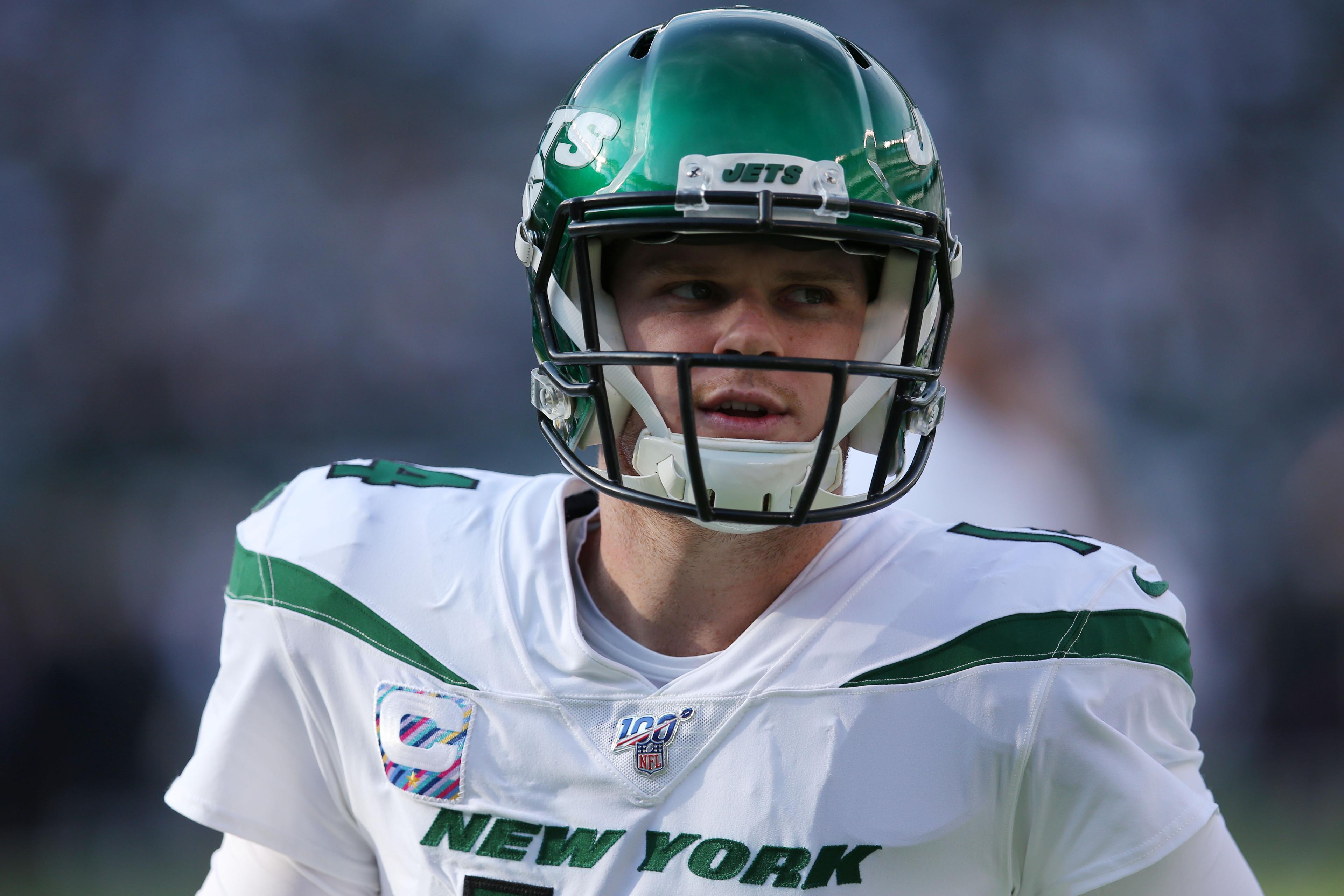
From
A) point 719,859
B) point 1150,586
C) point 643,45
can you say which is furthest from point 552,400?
point 1150,586

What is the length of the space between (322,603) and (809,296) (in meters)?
0.64

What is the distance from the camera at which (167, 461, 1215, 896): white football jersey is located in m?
1.10

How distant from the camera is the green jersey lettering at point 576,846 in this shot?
1137 millimetres

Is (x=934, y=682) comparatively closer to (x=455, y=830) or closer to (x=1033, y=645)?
(x=1033, y=645)

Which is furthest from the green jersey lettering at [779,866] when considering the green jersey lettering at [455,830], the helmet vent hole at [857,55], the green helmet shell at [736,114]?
the helmet vent hole at [857,55]

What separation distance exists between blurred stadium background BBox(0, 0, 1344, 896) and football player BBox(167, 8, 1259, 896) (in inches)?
63.8

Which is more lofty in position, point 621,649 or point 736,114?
point 736,114

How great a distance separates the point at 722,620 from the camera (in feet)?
4.11

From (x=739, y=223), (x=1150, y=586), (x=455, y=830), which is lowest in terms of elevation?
(x=455, y=830)

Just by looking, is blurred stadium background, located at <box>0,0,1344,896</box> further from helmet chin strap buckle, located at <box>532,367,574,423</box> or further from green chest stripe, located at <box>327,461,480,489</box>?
helmet chin strap buckle, located at <box>532,367,574,423</box>

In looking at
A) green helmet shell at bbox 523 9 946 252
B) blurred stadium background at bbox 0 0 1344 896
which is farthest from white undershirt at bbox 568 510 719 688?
blurred stadium background at bbox 0 0 1344 896

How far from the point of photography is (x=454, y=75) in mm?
3240

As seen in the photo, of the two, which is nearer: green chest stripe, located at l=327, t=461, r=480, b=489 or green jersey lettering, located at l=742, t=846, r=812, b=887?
green jersey lettering, located at l=742, t=846, r=812, b=887

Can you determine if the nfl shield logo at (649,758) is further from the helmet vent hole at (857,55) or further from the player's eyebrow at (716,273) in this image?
the helmet vent hole at (857,55)
